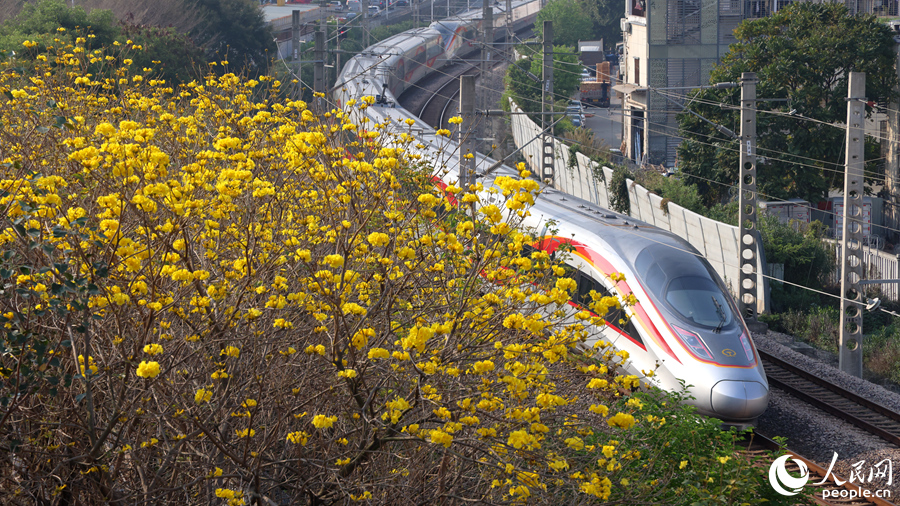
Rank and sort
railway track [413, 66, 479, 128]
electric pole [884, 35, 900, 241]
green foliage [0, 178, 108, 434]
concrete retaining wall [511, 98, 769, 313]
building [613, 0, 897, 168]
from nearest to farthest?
green foliage [0, 178, 108, 434], concrete retaining wall [511, 98, 769, 313], electric pole [884, 35, 900, 241], building [613, 0, 897, 168], railway track [413, 66, 479, 128]

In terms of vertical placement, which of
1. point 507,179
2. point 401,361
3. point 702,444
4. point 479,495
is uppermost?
point 507,179

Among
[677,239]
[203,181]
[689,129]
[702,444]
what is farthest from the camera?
[689,129]

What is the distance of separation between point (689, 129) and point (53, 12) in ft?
66.9

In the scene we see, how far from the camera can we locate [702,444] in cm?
779

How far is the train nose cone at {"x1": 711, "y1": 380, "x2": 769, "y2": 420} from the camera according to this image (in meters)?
11.0

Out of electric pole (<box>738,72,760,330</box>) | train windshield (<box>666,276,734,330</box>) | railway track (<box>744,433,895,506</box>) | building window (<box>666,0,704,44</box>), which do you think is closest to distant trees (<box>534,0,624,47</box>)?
building window (<box>666,0,704,44</box>)

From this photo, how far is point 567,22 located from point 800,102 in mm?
42108

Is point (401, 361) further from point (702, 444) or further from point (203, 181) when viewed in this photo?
point (702, 444)

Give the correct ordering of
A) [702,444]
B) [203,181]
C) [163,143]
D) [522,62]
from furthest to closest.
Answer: [522,62] < [163,143] < [702,444] < [203,181]

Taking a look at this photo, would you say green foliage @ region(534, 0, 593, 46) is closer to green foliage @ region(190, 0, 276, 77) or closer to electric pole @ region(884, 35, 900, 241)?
green foliage @ region(190, 0, 276, 77)

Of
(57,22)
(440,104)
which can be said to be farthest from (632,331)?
(440,104)

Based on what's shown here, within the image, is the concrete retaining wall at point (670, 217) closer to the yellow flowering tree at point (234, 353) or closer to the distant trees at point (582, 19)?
the yellow flowering tree at point (234, 353)

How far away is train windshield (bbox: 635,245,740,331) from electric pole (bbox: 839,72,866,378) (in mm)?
5323

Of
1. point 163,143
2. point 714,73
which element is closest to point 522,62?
point 714,73
